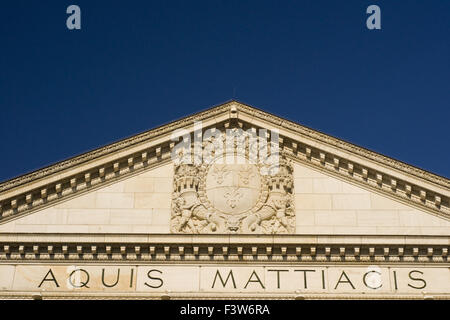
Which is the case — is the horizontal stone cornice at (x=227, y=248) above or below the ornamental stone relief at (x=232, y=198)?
below

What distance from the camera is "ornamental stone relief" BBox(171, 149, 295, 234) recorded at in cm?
2441

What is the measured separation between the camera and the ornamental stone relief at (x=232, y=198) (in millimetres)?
24406

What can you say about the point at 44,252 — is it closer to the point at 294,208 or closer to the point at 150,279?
the point at 150,279

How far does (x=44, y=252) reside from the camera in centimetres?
2402

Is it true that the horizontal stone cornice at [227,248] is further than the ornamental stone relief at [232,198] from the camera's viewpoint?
No

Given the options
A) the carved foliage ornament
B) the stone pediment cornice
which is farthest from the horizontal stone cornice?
the stone pediment cornice

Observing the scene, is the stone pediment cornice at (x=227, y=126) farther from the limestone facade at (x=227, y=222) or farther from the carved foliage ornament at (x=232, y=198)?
the carved foliage ornament at (x=232, y=198)

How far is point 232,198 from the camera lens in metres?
24.9

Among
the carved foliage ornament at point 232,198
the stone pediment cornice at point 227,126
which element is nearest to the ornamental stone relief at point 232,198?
the carved foliage ornament at point 232,198

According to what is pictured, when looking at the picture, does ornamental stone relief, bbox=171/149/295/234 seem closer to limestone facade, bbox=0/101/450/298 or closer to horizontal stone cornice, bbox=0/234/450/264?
limestone facade, bbox=0/101/450/298

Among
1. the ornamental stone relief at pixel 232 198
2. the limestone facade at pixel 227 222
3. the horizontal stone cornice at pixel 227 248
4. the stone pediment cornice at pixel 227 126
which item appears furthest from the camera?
the stone pediment cornice at pixel 227 126

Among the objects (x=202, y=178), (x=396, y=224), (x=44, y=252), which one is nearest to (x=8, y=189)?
(x=44, y=252)

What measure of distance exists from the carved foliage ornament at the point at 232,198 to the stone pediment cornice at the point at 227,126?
3.10ft
